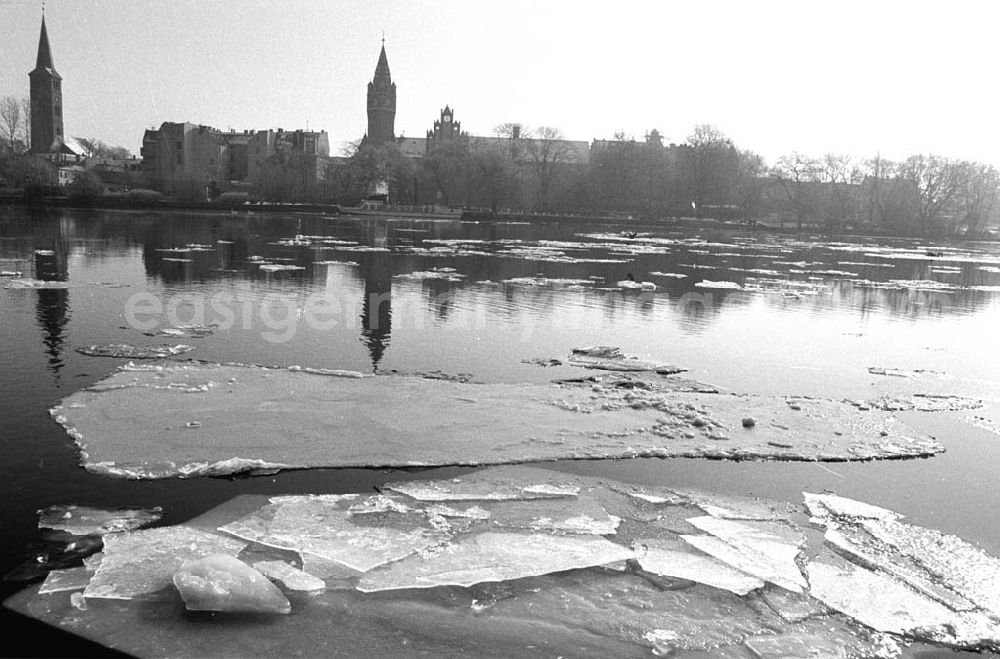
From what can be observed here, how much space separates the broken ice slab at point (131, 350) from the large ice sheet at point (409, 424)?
82 centimetres

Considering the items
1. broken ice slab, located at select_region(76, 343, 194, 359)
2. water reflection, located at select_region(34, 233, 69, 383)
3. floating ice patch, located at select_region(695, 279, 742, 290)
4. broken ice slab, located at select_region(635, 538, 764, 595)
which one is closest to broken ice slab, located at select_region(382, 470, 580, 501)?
broken ice slab, located at select_region(635, 538, 764, 595)

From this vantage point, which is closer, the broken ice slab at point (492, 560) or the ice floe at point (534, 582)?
the ice floe at point (534, 582)

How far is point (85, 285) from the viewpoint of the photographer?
16922 millimetres

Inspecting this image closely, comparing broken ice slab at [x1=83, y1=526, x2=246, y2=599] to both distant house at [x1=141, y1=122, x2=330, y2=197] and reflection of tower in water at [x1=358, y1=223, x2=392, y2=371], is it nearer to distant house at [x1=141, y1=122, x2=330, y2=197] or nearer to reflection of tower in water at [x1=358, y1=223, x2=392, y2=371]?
reflection of tower in water at [x1=358, y1=223, x2=392, y2=371]

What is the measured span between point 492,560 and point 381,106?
463 feet

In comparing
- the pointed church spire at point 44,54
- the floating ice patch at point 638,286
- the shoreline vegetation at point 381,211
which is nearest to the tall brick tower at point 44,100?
the pointed church spire at point 44,54

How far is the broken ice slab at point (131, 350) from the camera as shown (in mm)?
10228

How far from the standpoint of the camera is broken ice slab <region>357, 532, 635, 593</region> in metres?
4.65

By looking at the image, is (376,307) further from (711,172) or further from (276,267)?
(711,172)

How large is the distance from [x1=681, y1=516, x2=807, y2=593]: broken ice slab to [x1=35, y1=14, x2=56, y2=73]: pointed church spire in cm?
13223

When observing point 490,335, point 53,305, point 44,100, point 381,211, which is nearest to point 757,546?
point 490,335

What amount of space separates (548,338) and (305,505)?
789 centimetres

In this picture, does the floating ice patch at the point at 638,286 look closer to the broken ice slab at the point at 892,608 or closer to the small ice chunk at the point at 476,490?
the small ice chunk at the point at 476,490

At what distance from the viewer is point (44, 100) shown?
11244 centimetres
